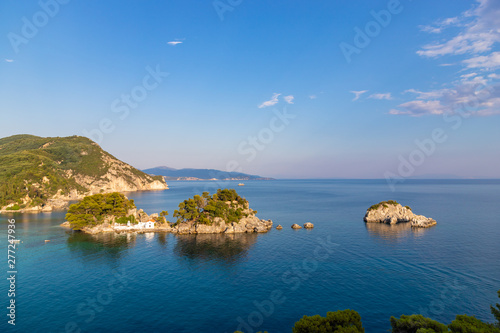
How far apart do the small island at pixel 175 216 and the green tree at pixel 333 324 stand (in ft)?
221

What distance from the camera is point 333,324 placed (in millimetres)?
26203

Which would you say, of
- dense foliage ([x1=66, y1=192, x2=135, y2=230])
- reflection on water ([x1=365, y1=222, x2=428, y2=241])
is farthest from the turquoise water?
dense foliage ([x1=66, y1=192, x2=135, y2=230])

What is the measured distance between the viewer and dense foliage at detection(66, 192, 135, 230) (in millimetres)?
91625

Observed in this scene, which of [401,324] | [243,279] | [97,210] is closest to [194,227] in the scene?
[97,210]

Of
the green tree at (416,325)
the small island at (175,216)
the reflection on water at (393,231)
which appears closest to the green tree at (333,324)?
the green tree at (416,325)

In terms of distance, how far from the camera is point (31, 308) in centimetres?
3897

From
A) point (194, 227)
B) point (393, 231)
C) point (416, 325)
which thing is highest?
point (416, 325)

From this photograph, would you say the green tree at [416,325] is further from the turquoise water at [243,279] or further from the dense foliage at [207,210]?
the dense foliage at [207,210]

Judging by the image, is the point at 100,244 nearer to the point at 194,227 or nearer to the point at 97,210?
the point at 97,210

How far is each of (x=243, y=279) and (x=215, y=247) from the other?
24518mm

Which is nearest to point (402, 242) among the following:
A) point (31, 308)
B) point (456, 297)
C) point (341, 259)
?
point (341, 259)

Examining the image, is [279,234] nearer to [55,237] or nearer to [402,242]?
[402,242]

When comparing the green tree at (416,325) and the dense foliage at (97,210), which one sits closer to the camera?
the green tree at (416,325)

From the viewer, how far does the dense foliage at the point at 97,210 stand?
91625 mm
